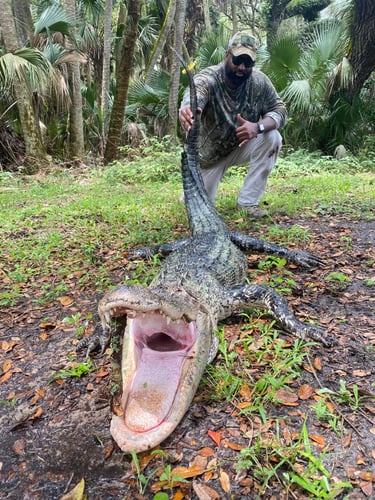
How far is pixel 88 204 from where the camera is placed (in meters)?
5.66

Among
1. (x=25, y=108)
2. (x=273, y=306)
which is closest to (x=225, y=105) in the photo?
(x=273, y=306)

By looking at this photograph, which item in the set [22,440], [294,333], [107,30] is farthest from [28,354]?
[107,30]

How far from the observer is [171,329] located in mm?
1936

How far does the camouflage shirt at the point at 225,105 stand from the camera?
14.1 ft

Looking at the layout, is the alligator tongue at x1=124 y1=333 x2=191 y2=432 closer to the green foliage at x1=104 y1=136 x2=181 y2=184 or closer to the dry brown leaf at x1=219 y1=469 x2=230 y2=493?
the dry brown leaf at x1=219 y1=469 x2=230 y2=493

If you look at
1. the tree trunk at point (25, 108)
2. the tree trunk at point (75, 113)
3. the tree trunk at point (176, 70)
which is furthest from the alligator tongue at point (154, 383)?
the tree trunk at point (176, 70)

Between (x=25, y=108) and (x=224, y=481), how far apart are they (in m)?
8.43

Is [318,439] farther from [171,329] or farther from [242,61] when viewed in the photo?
[242,61]

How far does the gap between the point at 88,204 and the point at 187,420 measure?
4383 millimetres

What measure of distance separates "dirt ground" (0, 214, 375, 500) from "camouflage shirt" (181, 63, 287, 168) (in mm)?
2428

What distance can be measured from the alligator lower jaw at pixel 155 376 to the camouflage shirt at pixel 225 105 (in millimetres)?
2962

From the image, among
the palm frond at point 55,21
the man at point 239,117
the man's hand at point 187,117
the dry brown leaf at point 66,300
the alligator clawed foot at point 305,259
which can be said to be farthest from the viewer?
the palm frond at point 55,21

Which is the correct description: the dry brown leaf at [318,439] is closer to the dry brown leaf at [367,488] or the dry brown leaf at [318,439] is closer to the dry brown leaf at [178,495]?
the dry brown leaf at [367,488]

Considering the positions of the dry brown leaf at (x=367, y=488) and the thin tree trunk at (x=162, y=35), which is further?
the thin tree trunk at (x=162, y=35)
